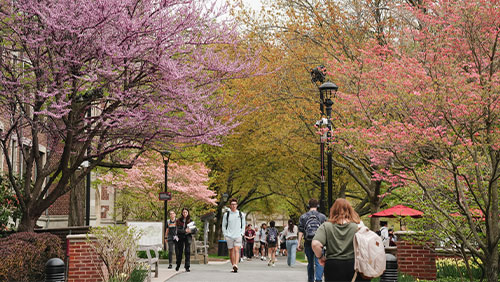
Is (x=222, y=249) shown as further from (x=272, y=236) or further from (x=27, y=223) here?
(x=27, y=223)

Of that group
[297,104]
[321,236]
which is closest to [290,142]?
[297,104]

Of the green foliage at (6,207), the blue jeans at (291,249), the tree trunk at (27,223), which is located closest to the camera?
the tree trunk at (27,223)

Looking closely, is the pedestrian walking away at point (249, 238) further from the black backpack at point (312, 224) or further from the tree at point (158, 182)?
the black backpack at point (312, 224)

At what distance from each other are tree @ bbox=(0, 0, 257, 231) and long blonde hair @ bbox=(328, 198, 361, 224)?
6.32 m

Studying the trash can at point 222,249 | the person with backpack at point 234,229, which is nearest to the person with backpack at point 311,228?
the person with backpack at point 234,229

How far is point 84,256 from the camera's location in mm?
13805

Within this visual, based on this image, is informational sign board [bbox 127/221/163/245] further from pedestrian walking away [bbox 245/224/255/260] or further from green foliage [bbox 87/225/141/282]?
pedestrian walking away [bbox 245/224/255/260]

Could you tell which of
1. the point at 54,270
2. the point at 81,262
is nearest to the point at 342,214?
the point at 54,270

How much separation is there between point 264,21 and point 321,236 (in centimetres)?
2356

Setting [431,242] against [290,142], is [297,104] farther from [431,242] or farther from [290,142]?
[431,242]

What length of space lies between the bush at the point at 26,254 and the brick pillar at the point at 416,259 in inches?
300

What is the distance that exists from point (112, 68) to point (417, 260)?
8.14m

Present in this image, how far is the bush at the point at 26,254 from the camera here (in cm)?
1195

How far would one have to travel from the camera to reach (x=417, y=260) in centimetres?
1527
